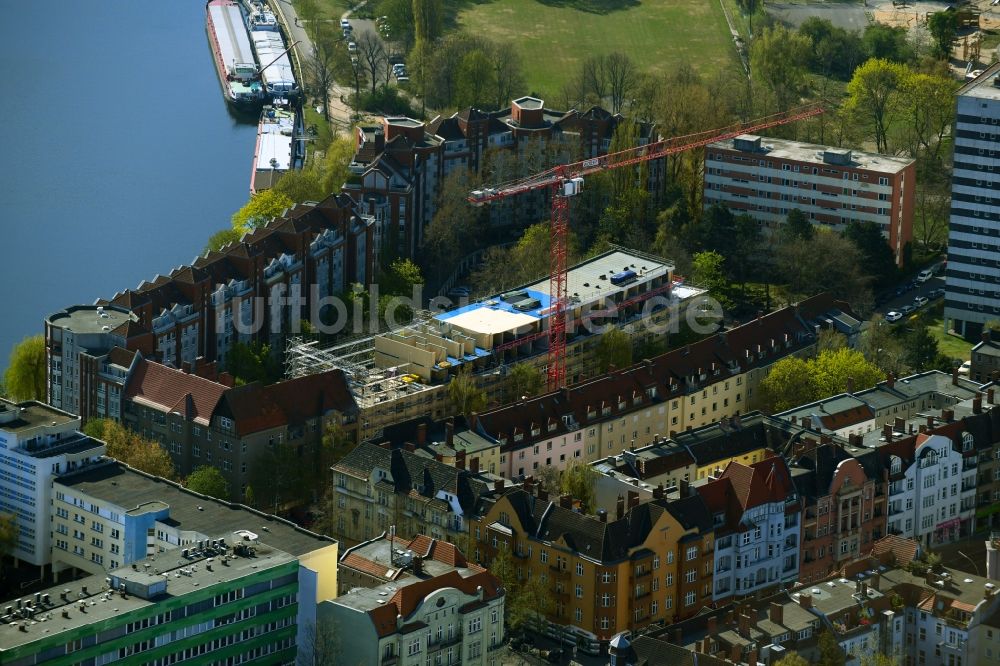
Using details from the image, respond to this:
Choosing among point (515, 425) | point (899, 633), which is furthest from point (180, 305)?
point (899, 633)

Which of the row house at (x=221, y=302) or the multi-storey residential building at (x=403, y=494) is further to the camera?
the row house at (x=221, y=302)

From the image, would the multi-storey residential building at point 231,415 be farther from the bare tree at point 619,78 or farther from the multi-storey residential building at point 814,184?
the bare tree at point 619,78

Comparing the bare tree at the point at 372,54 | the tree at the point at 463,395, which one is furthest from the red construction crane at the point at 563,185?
the bare tree at the point at 372,54

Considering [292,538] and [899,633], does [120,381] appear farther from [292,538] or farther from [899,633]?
[899,633]

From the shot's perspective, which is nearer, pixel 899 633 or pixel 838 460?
pixel 899 633

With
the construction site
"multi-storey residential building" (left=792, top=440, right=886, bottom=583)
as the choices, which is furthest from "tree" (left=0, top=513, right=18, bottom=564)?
"multi-storey residential building" (left=792, top=440, right=886, bottom=583)

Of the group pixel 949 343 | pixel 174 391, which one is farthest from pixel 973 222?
pixel 174 391
